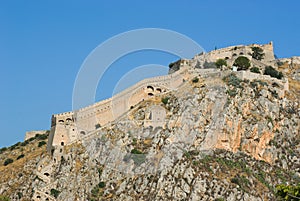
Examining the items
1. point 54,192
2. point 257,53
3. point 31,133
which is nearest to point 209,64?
point 257,53

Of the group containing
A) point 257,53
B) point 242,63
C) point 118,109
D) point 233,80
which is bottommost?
point 118,109

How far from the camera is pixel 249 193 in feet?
254

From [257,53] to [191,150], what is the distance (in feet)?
116

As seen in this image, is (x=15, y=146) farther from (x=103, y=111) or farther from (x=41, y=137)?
(x=103, y=111)

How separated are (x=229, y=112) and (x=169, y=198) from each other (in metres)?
16.4

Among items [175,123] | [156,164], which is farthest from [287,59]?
[156,164]

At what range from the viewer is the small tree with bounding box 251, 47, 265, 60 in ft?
373

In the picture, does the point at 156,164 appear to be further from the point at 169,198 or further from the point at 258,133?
the point at 258,133

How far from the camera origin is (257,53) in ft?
375

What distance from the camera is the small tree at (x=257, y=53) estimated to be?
113625mm

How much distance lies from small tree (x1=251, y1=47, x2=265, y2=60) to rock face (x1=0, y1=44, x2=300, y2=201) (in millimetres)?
A: 17266

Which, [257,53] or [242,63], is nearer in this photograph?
[242,63]

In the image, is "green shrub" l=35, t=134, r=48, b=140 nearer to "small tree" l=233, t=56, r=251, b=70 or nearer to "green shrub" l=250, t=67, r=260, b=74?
"small tree" l=233, t=56, r=251, b=70

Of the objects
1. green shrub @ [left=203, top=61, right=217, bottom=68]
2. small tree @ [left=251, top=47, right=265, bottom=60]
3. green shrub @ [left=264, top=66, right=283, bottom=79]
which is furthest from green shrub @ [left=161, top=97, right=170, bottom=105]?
small tree @ [left=251, top=47, right=265, bottom=60]
